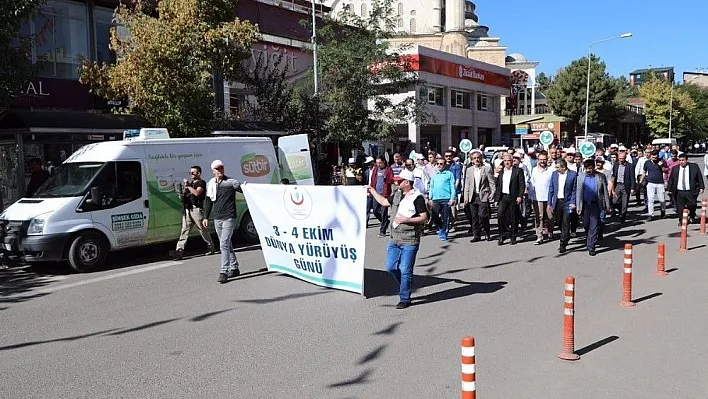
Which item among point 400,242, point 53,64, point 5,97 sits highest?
point 53,64

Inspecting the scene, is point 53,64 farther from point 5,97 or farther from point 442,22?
point 442,22

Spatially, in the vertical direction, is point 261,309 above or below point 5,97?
below

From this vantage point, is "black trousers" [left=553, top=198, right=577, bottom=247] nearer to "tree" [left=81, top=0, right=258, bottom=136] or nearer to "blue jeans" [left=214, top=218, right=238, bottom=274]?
"blue jeans" [left=214, top=218, right=238, bottom=274]

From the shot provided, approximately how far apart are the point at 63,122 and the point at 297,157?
6.15 metres

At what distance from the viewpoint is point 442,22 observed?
83.6 meters

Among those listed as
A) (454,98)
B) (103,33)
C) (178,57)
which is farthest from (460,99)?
(178,57)

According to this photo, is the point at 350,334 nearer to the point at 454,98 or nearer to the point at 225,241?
the point at 225,241

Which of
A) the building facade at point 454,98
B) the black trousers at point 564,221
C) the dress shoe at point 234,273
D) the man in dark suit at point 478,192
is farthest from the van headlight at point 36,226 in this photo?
the building facade at point 454,98

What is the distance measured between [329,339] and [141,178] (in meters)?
6.44

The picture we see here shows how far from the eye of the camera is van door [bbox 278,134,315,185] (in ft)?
59.3

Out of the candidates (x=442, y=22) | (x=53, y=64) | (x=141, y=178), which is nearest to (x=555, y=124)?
(x=442, y=22)

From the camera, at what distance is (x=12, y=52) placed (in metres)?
12.5

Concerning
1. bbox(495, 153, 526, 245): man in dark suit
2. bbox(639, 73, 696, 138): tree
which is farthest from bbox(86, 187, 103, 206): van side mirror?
bbox(639, 73, 696, 138): tree

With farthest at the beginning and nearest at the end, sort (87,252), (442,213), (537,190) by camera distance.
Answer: (442,213), (537,190), (87,252)
